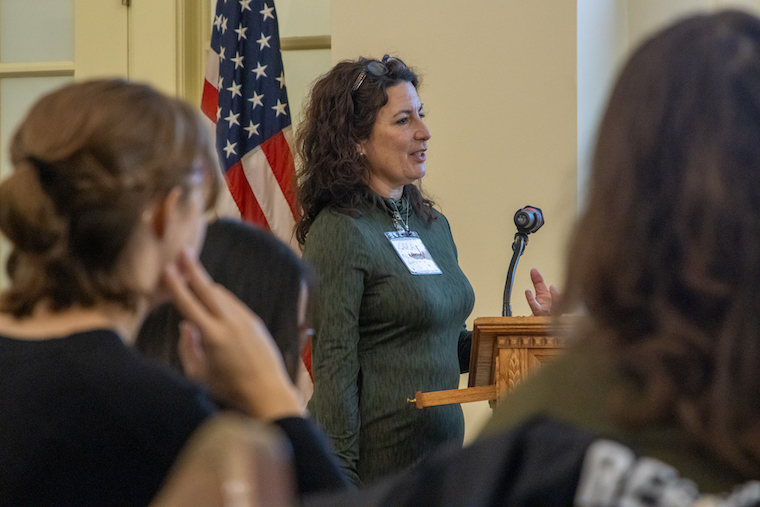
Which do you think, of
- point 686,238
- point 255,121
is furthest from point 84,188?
point 255,121

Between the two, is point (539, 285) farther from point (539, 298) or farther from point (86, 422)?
point (86, 422)

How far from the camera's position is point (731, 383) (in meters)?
0.68

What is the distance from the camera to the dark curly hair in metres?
2.59

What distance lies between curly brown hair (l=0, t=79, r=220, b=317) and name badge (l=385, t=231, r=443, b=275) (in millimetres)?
1463

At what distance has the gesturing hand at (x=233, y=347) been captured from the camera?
1043 mm

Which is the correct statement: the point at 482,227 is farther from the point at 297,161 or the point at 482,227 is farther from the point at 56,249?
the point at 56,249

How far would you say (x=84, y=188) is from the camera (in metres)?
1.00

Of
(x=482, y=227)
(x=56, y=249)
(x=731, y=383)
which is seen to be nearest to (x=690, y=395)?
(x=731, y=383)

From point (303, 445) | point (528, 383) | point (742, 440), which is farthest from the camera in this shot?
point (303, 445)

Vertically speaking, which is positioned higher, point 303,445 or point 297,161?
point 297,161

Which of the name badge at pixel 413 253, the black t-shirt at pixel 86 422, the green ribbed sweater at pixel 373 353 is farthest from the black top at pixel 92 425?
the name badge at pixel 413 253

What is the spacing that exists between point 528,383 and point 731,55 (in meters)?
0.33

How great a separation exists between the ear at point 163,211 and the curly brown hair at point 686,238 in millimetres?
504

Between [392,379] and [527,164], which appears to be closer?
[392,379]
